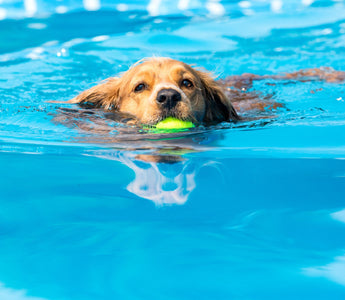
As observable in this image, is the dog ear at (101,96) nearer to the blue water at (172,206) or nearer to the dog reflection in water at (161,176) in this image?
the blue water at (172,206)

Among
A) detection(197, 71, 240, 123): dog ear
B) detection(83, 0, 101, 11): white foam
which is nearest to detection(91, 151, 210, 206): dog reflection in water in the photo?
detection(197, 71, 240, 123): dog ear

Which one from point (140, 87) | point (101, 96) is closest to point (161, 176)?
point (140, 87)

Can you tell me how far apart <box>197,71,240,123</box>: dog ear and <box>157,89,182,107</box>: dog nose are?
0.86 metres

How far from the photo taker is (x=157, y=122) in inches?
175

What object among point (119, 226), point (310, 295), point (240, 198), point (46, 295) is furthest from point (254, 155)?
point (46, 295)

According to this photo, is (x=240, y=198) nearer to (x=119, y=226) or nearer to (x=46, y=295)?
(x=119, y=226)

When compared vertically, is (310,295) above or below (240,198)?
below

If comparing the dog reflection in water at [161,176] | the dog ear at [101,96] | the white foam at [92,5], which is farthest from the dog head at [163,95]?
the white foam at [92,5]

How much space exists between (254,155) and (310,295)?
154cm

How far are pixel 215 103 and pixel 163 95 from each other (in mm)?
1225

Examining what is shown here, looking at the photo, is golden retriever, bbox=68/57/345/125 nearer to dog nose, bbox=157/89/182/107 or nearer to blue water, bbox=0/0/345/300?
dog nose, bbox=157/89/182/107

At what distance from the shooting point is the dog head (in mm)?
4465

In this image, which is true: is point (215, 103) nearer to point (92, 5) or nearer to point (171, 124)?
point (171, 124)

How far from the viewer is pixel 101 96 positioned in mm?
5652
